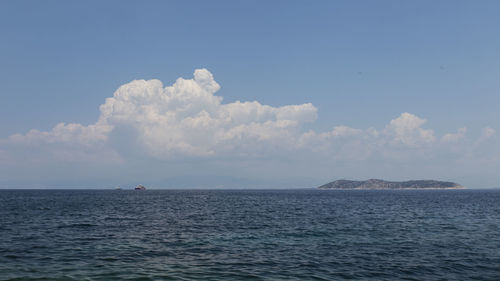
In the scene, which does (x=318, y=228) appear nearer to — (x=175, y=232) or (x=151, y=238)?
(x=175, y=232)

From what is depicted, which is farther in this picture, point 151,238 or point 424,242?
point 151,238

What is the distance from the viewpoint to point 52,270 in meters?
26.1

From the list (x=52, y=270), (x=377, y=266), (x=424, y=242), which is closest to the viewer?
(x=52, y=270)

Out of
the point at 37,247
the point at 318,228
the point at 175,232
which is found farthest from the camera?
the point at 318,228

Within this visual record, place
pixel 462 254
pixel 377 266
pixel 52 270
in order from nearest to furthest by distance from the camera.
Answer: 1. pixel 52 270
2. pixel 377 266
3. pixel 462 254

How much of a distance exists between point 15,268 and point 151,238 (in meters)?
16.7

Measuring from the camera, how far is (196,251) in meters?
34.0

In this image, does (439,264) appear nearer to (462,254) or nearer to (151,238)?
(462,254)

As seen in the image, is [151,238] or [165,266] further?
[151,238]

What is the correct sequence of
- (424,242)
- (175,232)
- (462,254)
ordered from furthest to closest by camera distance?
(175,232) → (424,242) → (462,254)

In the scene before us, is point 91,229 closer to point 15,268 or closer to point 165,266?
point 15,268

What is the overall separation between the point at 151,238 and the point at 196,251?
34.7 feet

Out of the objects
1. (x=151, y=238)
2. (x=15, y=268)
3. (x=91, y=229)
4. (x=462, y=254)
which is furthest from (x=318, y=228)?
(x=15, y=268)

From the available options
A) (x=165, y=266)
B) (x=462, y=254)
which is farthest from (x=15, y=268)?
(x=462, y=254)
